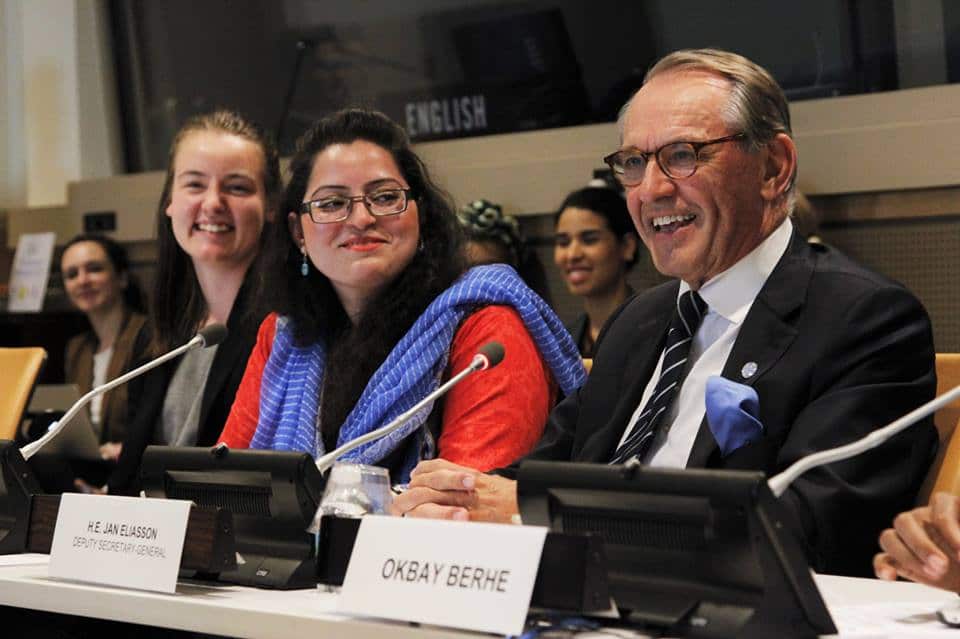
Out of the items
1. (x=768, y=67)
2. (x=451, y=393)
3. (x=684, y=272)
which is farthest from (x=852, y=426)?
(x=768, y=67)

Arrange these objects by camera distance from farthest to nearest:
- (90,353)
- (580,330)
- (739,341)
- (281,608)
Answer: (90,353) < (580,330) < (739,341) < (281,608)

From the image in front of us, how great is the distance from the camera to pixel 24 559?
183 centimetres

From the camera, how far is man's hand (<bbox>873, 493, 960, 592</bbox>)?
52.2 inches

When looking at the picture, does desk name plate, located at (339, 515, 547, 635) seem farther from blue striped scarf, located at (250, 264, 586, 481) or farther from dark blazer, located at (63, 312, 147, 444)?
dark blazer, located at (63, 312, 147, 444)

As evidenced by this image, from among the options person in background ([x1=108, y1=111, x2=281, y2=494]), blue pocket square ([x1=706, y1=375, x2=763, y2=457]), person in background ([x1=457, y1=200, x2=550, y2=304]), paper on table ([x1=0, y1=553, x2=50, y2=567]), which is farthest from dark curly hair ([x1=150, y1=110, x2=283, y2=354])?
blue pocket square ([x1=706, y1=375, x2=763, y2=457])

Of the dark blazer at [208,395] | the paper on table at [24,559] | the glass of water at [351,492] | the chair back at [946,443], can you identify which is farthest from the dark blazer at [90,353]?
the chair back at [946,443]

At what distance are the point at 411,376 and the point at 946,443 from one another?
Answer: 2.85ft

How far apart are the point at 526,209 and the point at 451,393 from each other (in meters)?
2.47

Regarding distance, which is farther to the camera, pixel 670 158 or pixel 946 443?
pixel 670 158

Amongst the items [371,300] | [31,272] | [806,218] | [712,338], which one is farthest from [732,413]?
[31,272]

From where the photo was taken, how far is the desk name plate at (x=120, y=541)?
60.4 inches

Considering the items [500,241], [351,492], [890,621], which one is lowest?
[890,621]

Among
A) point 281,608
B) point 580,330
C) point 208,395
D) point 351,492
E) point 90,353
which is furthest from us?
point 90,353

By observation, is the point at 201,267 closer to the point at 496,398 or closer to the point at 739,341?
the point at 496,398
